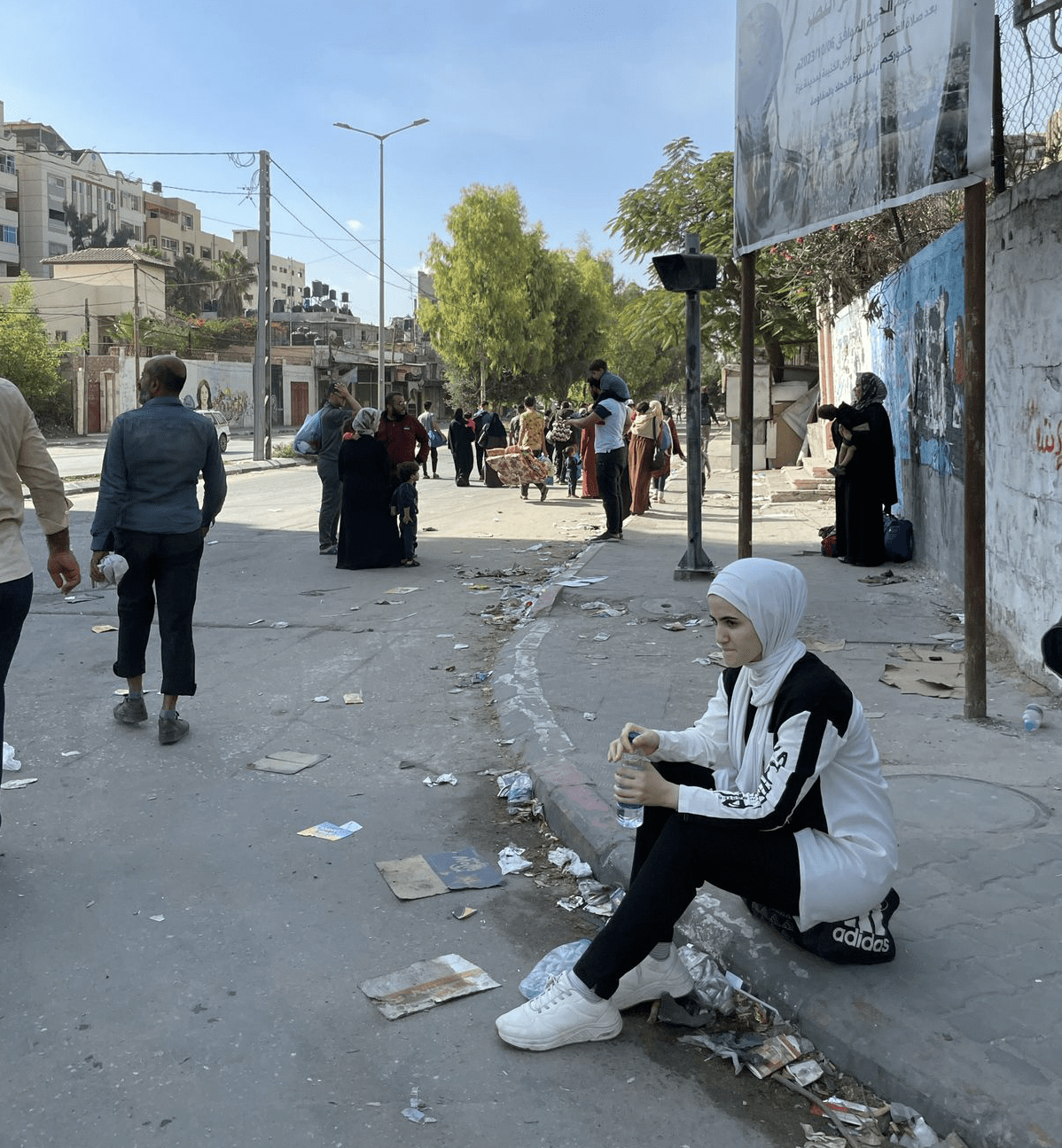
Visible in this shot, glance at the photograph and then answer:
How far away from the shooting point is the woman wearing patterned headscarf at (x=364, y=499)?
440 inches

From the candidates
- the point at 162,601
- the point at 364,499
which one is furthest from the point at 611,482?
the point at 162,601

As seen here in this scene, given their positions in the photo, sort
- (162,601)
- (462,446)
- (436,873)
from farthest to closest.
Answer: (462,446) < (162,601) < (436,873)

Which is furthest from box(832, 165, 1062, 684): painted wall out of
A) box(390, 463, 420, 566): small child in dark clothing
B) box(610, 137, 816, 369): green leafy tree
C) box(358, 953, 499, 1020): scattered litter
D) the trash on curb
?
box(610, 137, 816, 369): green leafy tree

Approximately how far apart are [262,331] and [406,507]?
24485mm

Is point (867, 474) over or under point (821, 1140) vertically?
over

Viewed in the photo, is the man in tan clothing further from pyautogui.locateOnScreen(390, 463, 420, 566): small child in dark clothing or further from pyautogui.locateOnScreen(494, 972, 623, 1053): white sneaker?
pyautogui.locateOnScreen(390, 463, 420, 566): small child in dark clothing

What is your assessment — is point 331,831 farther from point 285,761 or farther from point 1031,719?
point 1031,719

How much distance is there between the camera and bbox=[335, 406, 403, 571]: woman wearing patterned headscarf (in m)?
11.2


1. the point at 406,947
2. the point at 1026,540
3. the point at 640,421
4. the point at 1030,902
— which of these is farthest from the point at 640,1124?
the point at 640,421

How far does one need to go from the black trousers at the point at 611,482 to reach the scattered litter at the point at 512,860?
8247 millimetres

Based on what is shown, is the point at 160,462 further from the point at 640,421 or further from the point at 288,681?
the point at 640,421

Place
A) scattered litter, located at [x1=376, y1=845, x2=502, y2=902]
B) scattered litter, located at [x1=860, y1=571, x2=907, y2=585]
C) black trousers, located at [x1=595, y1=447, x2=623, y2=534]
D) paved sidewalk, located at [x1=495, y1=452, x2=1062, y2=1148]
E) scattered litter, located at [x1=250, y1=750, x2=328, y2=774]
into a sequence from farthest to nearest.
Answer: black trousers, located at [x1=595, y1=447, x2=623, y2=534] < scattered litter, located at [x1=860, y1=571, x2=907, y2=585] < scattered litter, located at [x1=250, y1=750, x2=328, y2=774] < scattered litter, located at [x1=376, y1=845, x2=502, y2=902] < paved sidewalk, located at [x1=495, y1=452, x2=1062, y2=1148]

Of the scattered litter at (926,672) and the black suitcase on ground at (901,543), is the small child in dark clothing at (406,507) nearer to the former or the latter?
the black suitcase on ground at (901,543)

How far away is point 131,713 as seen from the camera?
19.7ft
